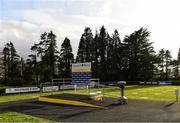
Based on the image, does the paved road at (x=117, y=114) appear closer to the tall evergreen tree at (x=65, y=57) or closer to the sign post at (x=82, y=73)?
the sign post at (x=82, y=73)

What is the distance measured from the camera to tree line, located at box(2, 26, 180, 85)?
243 ft

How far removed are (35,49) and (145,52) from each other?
29647mm

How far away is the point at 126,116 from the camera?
1692 centimetres

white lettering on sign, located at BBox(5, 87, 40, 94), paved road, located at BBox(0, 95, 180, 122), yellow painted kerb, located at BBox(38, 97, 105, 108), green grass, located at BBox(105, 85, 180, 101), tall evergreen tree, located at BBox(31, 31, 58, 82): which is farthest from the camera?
tall evergreen tree, located at BBox(31, 31, 58, 82)

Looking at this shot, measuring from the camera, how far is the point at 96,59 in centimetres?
7881

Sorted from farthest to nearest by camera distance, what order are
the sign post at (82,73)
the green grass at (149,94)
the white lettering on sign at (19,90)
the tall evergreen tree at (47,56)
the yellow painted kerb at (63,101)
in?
the tall evergreen tree at (47,56)
the white lettering on sign at (19,90)
the green grass at (149,94)
the sign post at (82,73)
the yellow painted kerb at (63,101)

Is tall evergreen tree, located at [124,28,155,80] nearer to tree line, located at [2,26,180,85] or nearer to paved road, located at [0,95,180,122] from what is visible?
tree line, located at [2,26,180,85]

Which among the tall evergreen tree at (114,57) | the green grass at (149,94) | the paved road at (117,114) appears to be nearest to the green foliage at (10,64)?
the tall evergreen tree at (114,57)

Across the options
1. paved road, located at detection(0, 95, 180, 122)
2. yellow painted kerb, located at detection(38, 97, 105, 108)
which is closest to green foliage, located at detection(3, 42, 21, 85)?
yellow painted kerb, located at detection(38, 97, 105, 108)

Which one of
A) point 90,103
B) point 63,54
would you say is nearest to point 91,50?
point 63,54

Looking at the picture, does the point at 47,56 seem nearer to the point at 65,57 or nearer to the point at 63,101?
the point at 65,57

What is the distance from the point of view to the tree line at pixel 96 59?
243 feet

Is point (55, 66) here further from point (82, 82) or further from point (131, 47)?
point (82, 82)

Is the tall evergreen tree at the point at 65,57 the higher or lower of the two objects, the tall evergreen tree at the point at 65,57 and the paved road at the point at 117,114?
the higher
